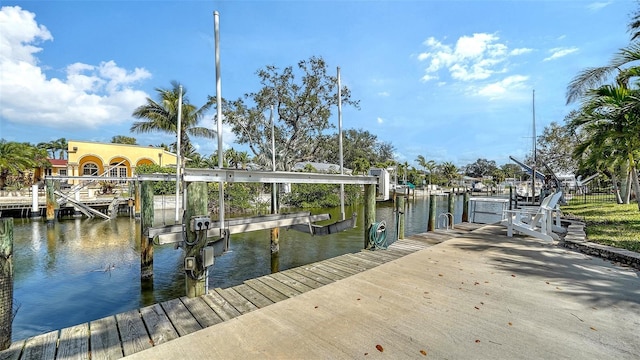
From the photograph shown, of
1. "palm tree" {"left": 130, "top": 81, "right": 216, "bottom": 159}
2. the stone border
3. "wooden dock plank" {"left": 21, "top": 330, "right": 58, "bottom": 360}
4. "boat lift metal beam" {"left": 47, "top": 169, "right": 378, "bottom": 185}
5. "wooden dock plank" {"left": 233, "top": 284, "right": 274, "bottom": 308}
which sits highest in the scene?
"palm tree" {"left": 130, "top": 81, "right": 216, "bottom": 159}

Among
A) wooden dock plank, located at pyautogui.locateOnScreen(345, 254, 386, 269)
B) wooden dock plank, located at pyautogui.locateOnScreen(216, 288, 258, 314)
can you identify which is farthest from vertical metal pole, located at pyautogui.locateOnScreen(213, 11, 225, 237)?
wooden dock plank, located at pyautogui.locateOnScreen(345, 254, 386, 269)

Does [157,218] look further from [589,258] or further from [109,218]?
[589,258]

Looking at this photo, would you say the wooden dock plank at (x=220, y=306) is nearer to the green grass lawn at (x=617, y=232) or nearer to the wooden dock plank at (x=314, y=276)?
the wooden dock plank at (x=314, y=276)

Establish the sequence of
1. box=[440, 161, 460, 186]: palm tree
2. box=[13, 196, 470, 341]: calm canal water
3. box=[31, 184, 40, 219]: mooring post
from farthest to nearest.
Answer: box=[440, 161, 460, 186]: palm tree, box=[31, 184, 40, 219]: mooring post, box=[13, 196, 470, 341]: calm canal water

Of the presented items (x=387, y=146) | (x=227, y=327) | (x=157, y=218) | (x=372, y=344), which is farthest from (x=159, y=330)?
(x=387, y=146)

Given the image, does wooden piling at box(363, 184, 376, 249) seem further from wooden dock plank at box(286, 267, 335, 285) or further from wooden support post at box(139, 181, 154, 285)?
wooden support post at box(139, 181, 154, 285)

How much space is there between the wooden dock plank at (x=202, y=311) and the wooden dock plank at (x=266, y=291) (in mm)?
697

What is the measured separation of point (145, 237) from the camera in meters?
7.04

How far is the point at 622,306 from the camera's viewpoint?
3.40 meters

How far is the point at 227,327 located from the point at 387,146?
7094cm

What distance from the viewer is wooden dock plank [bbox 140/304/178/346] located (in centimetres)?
Result: 277

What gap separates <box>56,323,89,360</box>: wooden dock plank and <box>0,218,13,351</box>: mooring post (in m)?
0.39

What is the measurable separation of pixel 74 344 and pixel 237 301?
1.52m

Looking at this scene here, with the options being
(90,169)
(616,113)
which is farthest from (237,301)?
(90,169)
